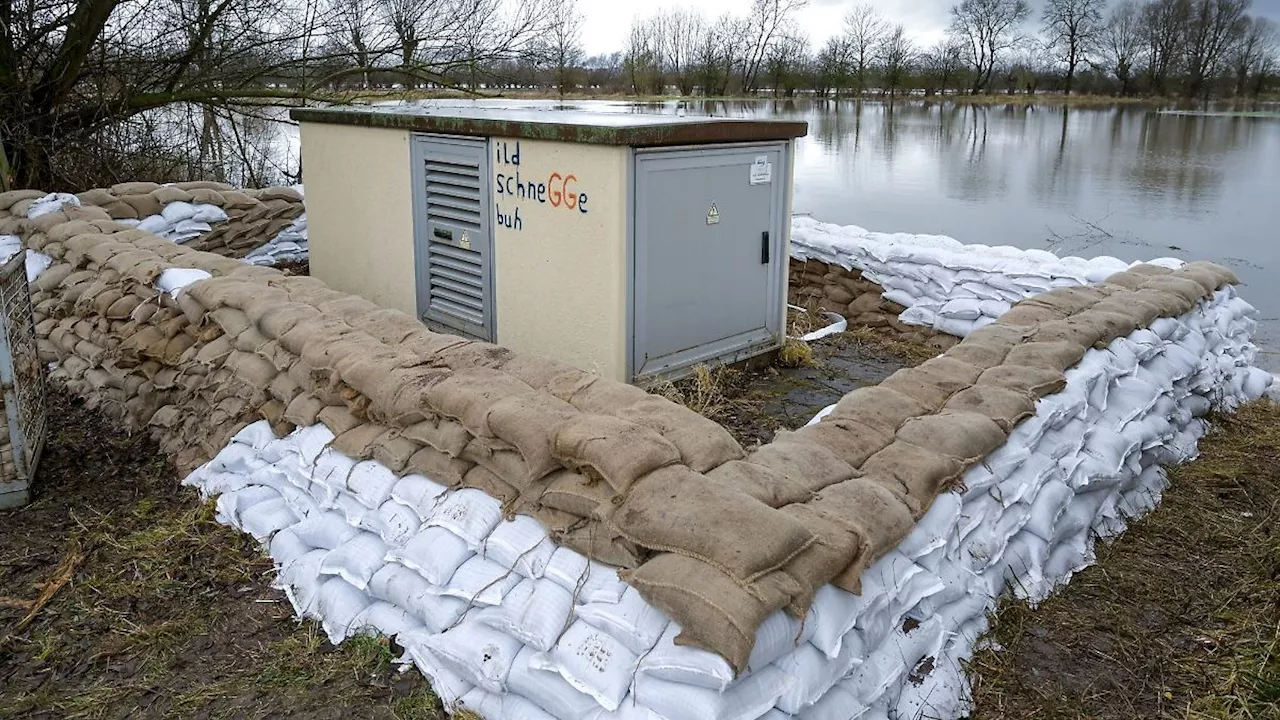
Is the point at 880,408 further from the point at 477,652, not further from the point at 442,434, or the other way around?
the point at 477,652

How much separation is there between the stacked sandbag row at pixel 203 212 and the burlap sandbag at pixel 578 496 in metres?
5.69

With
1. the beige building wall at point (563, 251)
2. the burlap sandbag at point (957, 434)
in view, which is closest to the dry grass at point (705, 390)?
the beige building wall at point (563, 251)

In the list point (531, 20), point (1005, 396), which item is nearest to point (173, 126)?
point (531, 20)

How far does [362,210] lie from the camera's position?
5961 millimetres

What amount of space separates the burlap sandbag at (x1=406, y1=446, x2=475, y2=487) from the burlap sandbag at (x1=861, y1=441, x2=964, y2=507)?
1.19 metres

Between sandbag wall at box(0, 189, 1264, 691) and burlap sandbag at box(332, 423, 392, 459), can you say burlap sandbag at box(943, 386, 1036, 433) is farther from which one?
burlap sandbag at box(332, 423, 392, 459)

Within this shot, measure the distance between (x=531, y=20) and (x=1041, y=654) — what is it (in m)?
9.94

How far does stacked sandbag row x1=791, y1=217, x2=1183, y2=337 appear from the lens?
616 centimetres

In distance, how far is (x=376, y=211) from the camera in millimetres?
5836

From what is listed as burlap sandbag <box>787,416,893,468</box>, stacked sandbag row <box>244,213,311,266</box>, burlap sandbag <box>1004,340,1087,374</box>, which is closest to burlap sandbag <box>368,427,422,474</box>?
burlap sandbag <box>787,416,893,468</box>

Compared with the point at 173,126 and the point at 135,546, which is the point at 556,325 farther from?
the point at 173,126

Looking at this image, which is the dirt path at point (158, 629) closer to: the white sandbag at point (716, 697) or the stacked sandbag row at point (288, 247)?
the white sandbag at point (716, 697)

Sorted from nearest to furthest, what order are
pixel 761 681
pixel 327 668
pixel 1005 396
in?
pixel 761 681 < pixel 327 668 < pixel 1005 396

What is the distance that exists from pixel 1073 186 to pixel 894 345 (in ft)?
39.8
